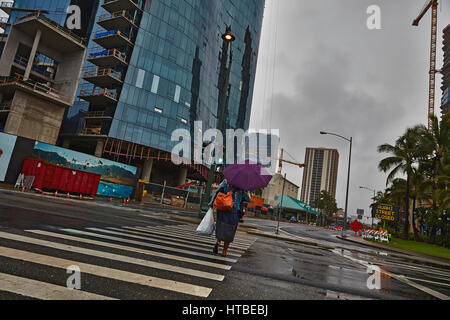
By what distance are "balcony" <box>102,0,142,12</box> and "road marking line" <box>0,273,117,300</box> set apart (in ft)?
147

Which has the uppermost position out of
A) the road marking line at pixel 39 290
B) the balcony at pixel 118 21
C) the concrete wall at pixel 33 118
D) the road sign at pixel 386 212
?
the balcony at pixel 118 21

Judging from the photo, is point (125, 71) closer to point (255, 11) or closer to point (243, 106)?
point (243, 106)

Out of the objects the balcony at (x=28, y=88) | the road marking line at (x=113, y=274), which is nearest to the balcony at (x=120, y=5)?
the balcony at (x=28, y=88)

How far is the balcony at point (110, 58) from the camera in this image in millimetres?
37912

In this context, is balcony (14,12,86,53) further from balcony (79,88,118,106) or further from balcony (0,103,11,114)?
balcony (0,103,11,114)

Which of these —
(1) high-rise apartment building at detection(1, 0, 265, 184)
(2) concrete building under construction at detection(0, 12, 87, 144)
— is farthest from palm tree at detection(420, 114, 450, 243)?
(2) concrete building under construction at detection(0, 12, 87, 144)

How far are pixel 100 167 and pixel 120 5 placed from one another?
2460cm

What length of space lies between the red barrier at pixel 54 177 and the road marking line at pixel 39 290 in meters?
20.5

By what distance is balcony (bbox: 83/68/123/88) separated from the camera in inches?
1494

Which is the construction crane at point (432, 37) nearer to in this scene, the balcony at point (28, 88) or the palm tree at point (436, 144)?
the palm tree at point (436, 144)

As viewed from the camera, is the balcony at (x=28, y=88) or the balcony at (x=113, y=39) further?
the balcony at (x=113, y=39)

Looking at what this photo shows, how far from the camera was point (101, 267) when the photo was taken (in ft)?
12.2

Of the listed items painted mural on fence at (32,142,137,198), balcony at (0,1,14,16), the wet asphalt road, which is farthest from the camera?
balcony at (0,1,14,16)

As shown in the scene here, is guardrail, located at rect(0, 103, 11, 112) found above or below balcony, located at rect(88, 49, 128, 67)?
below
